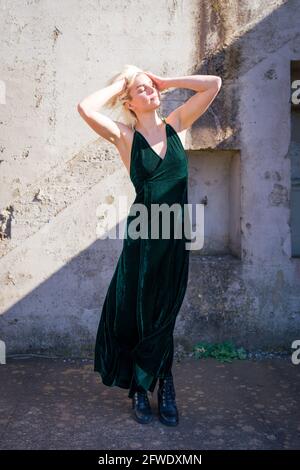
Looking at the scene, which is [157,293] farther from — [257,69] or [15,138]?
[257,69]

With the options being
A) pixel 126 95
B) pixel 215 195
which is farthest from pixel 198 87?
pixel 215 195

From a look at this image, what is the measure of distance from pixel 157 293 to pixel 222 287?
1.41m

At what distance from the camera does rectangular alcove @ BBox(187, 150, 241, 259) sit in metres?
3.88

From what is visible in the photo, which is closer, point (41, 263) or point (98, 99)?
point (98, 99)

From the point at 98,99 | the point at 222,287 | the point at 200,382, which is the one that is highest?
the point at 98,99

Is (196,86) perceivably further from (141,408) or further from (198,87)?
(141,408)

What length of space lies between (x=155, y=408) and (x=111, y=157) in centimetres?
201

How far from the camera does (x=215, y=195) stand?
3932 mm

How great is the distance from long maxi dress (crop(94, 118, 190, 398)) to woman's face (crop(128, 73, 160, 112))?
0.15m

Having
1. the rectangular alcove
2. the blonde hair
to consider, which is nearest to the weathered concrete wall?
the rectangular alcove

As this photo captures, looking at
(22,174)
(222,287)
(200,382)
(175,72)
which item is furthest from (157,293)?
(175,72)

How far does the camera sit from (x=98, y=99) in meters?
2.24

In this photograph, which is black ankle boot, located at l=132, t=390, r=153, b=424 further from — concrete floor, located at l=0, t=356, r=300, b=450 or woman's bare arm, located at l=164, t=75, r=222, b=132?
woman's bare arm, located at l=164, t=75, r=222, b=132

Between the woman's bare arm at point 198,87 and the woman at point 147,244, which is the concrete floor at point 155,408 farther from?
the woman's bare arm at point 198,87
